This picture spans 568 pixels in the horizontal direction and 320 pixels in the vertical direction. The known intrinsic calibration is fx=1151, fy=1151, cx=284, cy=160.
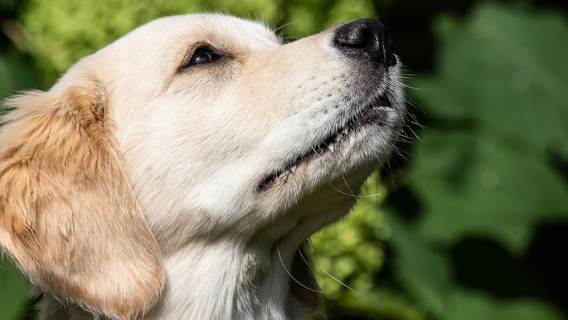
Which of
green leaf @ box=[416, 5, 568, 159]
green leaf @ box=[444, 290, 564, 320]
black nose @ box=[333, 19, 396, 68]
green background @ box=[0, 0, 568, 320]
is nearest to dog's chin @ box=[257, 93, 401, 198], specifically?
black nose @ box=[333, 19, 396, 68]

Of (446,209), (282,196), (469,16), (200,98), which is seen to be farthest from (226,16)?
(469,16)

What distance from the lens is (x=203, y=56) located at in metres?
3.84

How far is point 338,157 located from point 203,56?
62 centimetres

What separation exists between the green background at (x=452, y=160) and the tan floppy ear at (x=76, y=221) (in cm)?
135

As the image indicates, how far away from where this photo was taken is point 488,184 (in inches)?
202

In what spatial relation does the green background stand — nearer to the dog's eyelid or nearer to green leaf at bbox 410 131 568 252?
green leaf at bbox 410 131 568 252

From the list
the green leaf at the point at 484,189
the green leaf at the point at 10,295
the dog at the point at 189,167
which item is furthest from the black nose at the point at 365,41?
the green leaf at the point at 10,295

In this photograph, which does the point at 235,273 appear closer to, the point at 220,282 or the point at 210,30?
the point at 220,282

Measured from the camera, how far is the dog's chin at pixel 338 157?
11.6 feet

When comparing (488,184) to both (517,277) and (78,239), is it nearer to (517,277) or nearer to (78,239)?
(517,277)

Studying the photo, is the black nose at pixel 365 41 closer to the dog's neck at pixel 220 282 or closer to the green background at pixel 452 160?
the dog's neck at pixel 220 282

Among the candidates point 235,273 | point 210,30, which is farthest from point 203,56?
point 235,273

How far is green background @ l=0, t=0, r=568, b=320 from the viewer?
200 inches

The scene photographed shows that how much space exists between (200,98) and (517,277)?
225cm
